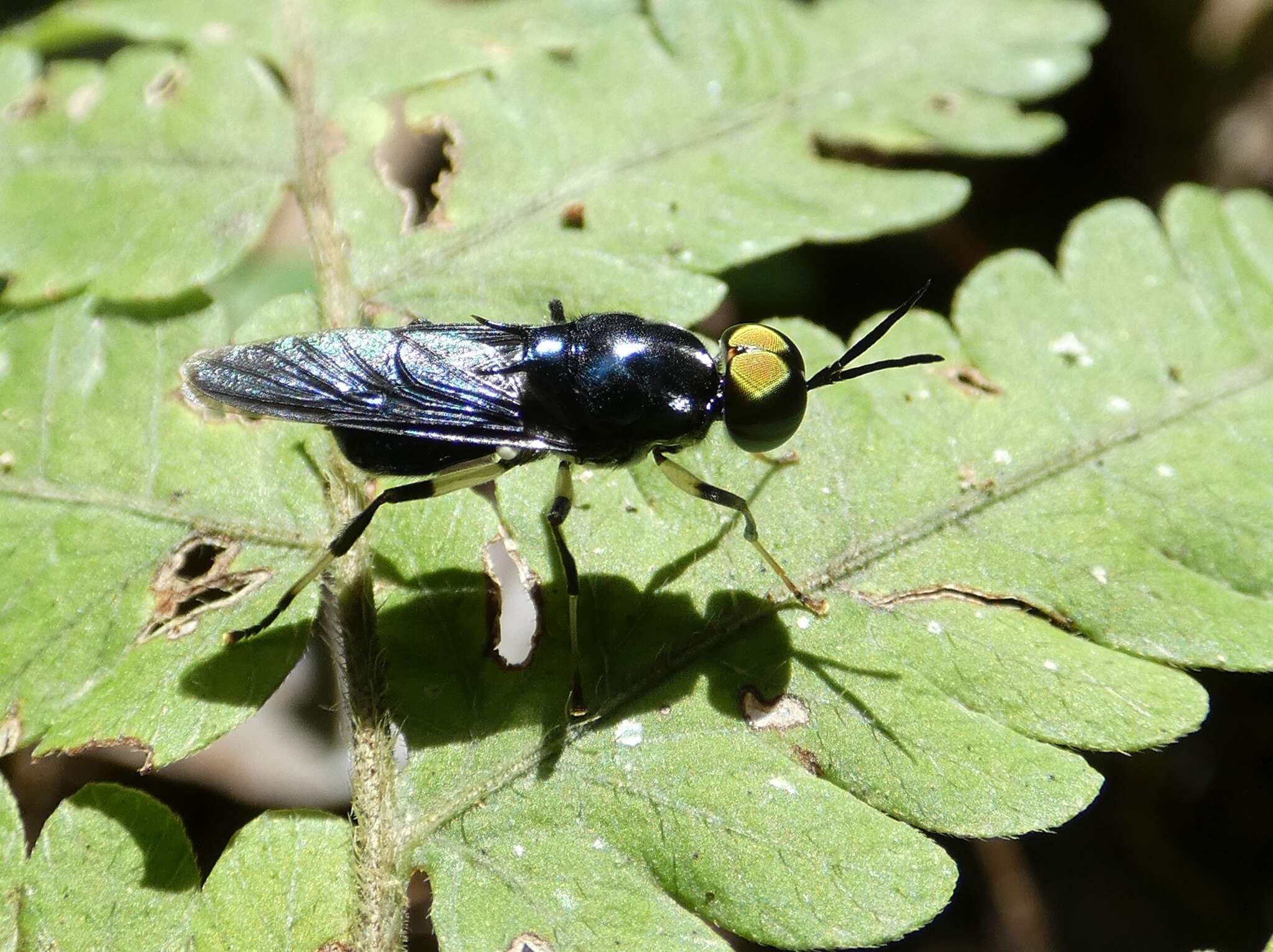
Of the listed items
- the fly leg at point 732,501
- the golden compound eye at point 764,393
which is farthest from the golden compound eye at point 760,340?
the fly leg at point 732,501

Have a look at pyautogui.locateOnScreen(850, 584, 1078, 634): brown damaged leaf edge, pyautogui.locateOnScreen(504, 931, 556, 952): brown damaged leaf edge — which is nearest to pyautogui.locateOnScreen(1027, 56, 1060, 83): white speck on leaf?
pyautogui.locateOnScreen(850, 584, 1078, 634): brown damaged leaf edge

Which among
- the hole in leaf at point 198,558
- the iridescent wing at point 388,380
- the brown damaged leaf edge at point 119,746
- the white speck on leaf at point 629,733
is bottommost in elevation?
the brown damaged leaf edge at point 119,746

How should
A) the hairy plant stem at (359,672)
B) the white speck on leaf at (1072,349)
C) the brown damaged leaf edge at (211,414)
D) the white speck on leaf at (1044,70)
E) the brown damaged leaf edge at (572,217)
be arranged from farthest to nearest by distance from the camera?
the white speck on leaf at (1044,70), the brown damaged leaf edge at (572,217), the white speck on leaf at (1072,349), the brown damaged leaf edge at (211,414), the hairy plant stem at (359,672)

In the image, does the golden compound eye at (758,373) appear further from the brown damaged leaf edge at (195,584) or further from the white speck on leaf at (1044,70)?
the white speck on leaf at (1044,70)

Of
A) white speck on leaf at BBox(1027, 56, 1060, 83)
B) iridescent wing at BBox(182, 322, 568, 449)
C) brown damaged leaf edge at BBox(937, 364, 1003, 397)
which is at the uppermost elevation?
→ white speck on leaf at BBox(1027, 56, 1060, 83)

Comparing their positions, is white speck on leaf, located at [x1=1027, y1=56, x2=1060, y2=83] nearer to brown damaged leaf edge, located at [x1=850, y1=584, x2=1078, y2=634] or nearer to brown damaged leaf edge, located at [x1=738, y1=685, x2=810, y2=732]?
brown damaged leaf edge, located at [x1=850, y1=584, x2=1078, y2=634]

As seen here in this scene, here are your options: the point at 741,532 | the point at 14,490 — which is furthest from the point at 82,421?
the point at 741,532

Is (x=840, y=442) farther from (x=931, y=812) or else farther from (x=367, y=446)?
(x=367, y=446)
